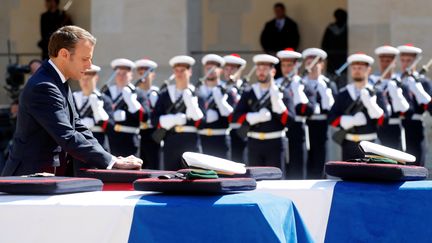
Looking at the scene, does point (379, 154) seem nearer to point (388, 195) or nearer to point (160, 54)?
point (388, 195)

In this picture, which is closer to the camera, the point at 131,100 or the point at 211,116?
the point at 211,116

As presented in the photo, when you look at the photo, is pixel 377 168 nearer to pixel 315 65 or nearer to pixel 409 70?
pixel 409 70

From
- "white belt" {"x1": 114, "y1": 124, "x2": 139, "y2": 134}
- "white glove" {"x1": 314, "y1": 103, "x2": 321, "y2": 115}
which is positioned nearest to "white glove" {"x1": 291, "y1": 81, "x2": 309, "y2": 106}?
"white glove" {"x1": 314, "y1": 103, "x2": 321, "y2": 115}

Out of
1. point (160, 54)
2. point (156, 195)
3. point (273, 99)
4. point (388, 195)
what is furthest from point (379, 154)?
point (160, 54)

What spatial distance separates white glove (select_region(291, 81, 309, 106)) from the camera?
12570 millimetres

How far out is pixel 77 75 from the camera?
6289 millimetres

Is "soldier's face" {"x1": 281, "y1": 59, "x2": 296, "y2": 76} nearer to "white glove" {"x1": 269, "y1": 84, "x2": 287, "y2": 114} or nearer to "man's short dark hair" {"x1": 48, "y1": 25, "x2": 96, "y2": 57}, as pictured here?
"white glove" {"x1": 269, "y1": 84, "x2": 287, "y2": 114}

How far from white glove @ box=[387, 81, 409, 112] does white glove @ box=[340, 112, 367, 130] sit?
1.45ft

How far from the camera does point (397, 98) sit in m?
12.2

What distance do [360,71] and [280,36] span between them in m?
4.21

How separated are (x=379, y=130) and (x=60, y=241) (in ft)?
25.4

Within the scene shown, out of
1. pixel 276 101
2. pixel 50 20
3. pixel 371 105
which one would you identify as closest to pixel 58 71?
pixel 371 105

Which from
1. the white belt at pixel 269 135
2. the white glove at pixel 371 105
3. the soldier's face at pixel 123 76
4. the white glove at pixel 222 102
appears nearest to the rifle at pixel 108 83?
the soldier's face at pixel 123 76

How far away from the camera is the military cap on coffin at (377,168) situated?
19.2 feet
